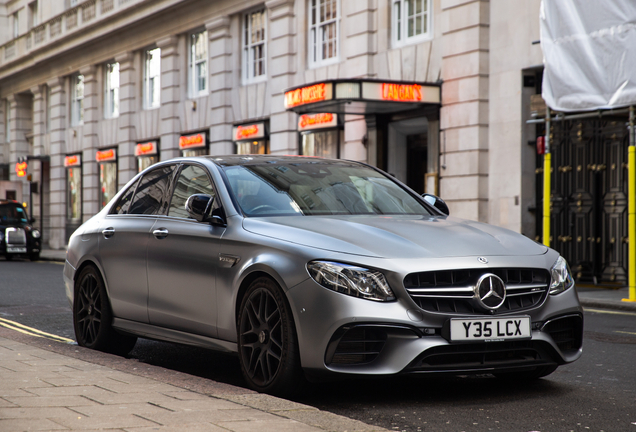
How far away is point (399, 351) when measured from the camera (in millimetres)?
4805

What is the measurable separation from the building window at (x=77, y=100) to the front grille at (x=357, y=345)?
3514 cm

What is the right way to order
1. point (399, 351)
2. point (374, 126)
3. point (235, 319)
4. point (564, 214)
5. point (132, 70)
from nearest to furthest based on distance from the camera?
point (399, 351) → point (235, 319) → point (564, 214) → point (374, 126) → point (132, 70)

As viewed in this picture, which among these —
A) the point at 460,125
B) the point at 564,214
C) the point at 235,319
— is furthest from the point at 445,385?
the point at 460,125

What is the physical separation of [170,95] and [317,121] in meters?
8.96

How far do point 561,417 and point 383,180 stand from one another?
2.51 m

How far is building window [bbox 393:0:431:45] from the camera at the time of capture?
2023 centimetres

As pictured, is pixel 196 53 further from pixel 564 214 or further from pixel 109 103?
pixel 564 214

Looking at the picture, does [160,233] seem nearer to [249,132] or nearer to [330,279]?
[330,279]

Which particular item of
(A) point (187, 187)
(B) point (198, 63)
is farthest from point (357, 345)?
(B) point (198, 63)

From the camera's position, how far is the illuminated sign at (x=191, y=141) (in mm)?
28664

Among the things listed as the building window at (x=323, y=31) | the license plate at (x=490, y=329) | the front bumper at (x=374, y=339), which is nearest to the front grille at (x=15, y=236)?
the building window at (x=323, y=31)

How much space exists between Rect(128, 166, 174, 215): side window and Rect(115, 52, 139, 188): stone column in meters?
26.8

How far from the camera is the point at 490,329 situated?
4.91m

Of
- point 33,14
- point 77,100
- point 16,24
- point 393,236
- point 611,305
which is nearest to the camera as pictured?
point 393,236
